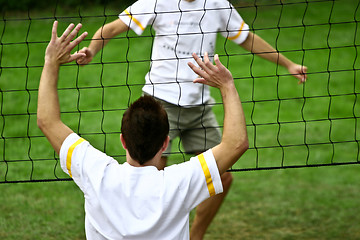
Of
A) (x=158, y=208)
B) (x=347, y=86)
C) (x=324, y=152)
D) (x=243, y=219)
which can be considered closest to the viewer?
(x=158, y=208)

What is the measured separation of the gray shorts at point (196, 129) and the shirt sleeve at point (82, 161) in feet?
5.22

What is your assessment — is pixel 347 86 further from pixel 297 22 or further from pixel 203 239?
pixel 203 239

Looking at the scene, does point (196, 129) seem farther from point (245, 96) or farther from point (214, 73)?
point (245, 96)

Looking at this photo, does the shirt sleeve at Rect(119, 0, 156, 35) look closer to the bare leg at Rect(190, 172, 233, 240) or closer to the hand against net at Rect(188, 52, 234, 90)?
the bare leg at Rect(190, 172, 233, 240)

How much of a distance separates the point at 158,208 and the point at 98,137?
4.13 meters

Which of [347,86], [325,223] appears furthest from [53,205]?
[347,86]

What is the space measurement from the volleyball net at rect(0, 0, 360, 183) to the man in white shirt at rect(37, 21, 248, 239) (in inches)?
64.9

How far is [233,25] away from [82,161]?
1.86 m

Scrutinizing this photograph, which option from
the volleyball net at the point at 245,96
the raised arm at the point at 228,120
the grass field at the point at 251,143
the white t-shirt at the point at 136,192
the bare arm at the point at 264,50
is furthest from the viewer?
the volleyball net at the point at 245,96

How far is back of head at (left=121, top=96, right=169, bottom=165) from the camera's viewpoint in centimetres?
213

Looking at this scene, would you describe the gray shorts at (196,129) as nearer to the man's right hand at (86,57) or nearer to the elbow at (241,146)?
the man's right hand at (86,57)

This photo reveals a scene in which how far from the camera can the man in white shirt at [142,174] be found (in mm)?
Answer: 2092

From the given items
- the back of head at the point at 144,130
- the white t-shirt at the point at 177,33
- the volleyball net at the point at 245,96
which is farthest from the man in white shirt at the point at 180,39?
the back of head at the point at 144,130

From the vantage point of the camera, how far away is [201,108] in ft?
12.5
